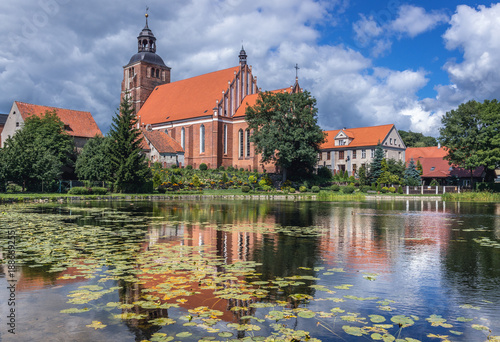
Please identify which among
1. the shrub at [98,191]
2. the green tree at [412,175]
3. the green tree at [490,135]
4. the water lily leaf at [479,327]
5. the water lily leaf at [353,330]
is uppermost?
the green tree at [490,135]

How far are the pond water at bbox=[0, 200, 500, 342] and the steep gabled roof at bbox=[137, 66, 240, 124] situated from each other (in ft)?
183

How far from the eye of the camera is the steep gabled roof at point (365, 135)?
69088mm

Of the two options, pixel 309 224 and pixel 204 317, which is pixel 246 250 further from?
pixel 309 224

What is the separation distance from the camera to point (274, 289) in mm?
6738

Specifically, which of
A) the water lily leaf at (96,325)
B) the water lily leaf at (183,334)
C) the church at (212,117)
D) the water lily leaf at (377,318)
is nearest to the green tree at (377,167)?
the church at (212,117)

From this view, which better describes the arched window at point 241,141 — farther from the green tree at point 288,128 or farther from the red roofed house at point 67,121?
the red roofed house at point 67,121

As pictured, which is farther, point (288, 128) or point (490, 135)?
point (288, 128)

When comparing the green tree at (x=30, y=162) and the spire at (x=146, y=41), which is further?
the spire at (x=146, y=41)

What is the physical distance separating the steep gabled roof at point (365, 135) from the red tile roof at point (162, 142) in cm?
2654

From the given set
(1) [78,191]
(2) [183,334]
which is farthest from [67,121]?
(2) [183,334]

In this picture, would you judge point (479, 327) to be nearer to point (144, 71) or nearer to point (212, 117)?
point (212, 117)

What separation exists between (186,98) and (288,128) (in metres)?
27.3

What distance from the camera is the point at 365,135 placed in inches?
2803

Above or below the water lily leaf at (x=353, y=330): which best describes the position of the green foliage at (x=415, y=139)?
above
